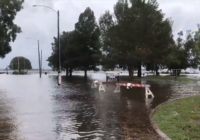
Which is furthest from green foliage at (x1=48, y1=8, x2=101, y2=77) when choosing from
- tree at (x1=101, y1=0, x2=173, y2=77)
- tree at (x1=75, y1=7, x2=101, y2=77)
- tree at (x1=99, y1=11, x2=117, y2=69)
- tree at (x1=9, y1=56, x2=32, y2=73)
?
tree at (x1=9, y1=56, x2=32, y2=73)

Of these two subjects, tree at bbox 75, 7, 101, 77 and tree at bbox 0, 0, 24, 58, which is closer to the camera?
tree at bbox 0, 0, 24, 58

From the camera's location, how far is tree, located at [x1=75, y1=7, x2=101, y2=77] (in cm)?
9219

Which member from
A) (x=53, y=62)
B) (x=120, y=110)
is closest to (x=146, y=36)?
(x=53, y=62)

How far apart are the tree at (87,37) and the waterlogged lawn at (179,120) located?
69.8m

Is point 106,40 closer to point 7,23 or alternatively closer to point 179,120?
point 7,23

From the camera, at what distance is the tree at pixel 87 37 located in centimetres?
9219

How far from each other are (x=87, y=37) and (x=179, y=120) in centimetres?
7616

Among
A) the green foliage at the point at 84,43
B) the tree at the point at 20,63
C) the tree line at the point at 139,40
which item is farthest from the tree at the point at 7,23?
the tree at the point at 20,63

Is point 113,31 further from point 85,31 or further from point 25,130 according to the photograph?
point 25,130

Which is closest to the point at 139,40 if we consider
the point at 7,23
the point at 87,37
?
the point at 7,23

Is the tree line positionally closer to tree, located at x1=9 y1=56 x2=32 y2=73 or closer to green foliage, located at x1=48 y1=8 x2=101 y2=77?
green foliage, located at x1=48 y1=8 x2=101 y2=77

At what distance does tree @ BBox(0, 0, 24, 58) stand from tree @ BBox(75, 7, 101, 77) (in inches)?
838

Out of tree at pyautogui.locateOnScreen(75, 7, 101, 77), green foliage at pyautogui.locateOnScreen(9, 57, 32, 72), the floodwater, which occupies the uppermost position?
tree at pyautogui.locateOnScreen(75, 7, 101, 77)

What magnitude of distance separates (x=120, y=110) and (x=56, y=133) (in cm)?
706
